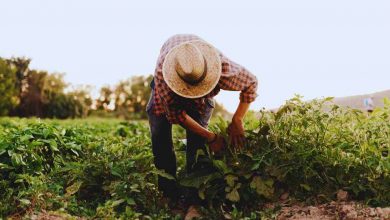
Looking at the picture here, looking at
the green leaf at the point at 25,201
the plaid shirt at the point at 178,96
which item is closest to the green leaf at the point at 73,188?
the green leaf at the point at 25,201

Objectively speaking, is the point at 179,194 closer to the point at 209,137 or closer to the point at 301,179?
the point at 209,137

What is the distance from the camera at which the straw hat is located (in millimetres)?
3279

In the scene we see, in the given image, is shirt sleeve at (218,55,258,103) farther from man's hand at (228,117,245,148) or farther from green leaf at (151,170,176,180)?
green leaf at (151,170,176,180)

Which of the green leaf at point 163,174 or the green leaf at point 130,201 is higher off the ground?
the green leaf at point 163,174

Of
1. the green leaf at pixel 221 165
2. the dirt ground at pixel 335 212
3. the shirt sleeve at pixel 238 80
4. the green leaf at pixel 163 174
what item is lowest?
the dirt ground at pixel 335 212

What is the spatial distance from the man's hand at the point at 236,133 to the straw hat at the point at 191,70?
1.80ft

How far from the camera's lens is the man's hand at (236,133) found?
3807 mm

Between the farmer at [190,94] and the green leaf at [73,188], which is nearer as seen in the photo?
the farmer at [190,94]

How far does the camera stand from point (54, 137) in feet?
15.2

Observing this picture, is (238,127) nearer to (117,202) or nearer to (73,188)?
(117,202)

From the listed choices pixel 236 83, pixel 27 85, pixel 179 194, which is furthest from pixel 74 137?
pixel 27 85

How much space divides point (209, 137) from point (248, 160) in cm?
35

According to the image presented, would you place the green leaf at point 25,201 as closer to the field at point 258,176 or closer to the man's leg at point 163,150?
the field at point 258,176

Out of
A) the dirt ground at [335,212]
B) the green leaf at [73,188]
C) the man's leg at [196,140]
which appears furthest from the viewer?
the man's leg at [196,140]
